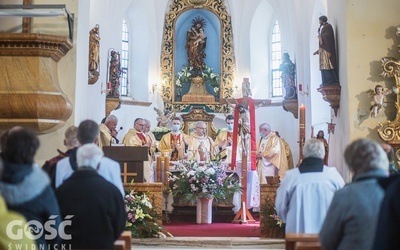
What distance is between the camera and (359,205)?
3547mm

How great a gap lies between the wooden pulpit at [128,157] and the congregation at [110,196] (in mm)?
3159

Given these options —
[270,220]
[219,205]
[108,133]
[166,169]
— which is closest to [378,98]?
[270,220]

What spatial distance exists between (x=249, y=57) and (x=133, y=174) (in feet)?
34.1

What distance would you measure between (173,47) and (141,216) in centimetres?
1072

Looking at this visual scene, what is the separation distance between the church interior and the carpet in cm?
164

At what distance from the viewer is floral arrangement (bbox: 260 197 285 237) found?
27.9 feet

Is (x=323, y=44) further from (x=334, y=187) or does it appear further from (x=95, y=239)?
(x=95, y=239)

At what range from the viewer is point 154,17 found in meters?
18.0

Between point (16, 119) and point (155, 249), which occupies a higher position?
point (16, 119)

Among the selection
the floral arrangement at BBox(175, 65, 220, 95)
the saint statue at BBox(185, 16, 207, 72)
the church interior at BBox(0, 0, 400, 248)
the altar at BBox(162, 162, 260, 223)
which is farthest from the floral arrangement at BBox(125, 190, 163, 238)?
the saint statue at BBox(185, 16, 207, 72)

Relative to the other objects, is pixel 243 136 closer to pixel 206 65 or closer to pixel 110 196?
pixel 110 196

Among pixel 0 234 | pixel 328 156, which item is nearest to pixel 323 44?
pixel 328 156

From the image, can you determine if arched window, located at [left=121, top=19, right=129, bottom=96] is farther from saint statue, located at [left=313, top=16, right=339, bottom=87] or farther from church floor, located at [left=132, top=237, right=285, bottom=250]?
church floor, located at [left=132, top=237, right=285, bottom=250]

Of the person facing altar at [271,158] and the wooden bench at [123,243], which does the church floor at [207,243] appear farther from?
the person facing altar at [271,158]
